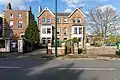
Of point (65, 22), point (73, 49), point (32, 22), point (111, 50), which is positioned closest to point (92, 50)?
point (111, 50)

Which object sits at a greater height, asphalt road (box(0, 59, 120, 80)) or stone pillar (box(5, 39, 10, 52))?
stone pillar (box(5, 39, 10, 52))

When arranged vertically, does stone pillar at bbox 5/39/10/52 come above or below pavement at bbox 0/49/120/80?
above

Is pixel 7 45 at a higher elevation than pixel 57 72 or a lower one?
higher

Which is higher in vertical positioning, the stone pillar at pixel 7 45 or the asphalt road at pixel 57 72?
the stone pillar at pixel 7 45

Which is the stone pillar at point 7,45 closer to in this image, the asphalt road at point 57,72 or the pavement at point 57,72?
the pavement at point 57,72

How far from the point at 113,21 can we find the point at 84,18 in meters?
7.69

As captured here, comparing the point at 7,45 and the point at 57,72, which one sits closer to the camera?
the point at 57,72

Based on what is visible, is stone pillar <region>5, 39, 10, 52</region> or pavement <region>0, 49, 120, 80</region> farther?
stone pillar <region>5, 39, 10, 52</region>

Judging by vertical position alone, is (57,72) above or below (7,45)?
below

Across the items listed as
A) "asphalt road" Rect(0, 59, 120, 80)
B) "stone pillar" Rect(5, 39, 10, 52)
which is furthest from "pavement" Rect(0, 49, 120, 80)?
"stone pillar" Rect(5, 39, 10, 52)

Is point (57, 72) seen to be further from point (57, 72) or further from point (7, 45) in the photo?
point (7, 45)

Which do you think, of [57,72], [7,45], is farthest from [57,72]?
[7,45]

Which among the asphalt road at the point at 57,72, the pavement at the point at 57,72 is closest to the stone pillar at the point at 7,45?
the pavement at the point at 57,72

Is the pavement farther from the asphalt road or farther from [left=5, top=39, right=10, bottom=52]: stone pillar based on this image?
[left=5, top=39, right=10, bottom=52]: stone pillar
